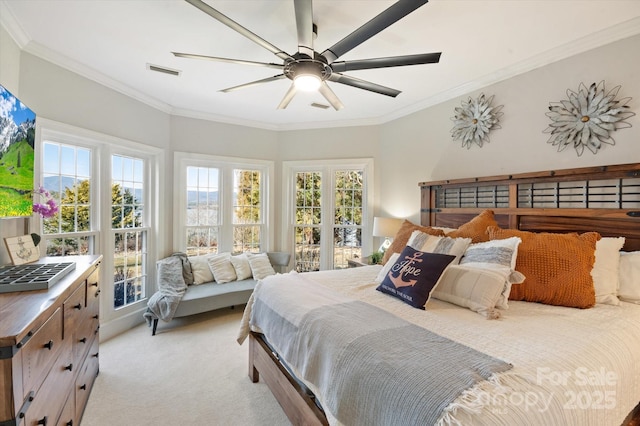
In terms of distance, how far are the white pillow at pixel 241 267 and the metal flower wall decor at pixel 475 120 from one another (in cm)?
315

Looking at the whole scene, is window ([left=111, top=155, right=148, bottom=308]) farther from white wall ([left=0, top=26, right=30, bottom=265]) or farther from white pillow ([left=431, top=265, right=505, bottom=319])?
white pillow ([left=431, top=265, right=505, bottom=319])

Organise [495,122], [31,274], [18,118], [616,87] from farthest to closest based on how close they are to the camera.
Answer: [495,122], [616,87], [18,118], [31,274]

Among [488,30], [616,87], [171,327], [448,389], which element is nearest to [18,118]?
[171,327]

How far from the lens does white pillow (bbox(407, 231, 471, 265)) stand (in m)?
2.07

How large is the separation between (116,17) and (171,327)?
308 cm

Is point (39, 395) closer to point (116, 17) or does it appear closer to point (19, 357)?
point (19, 357)

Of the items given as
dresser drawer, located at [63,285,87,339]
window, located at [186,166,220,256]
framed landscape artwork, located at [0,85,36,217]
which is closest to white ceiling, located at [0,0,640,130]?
framed landscape artwork, located at [0,85,36,217]

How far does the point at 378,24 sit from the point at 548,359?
67.1 inches

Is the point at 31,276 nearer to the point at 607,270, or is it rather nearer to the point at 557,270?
the point at 557,270

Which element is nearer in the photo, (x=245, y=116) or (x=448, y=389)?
(x=448, y=389)

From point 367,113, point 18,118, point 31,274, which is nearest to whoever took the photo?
point 31,274

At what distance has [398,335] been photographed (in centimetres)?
124

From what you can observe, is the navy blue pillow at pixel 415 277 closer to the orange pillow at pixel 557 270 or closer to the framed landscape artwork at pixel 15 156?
the orange pillow at pixel 557 270

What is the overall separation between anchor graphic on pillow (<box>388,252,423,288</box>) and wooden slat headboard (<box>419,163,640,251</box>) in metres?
1.27
